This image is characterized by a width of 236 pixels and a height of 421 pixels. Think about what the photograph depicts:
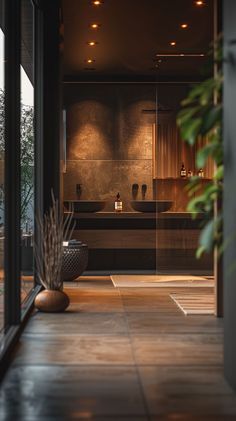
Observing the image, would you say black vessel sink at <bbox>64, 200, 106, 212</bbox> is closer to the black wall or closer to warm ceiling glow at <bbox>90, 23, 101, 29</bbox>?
warm ceiling glow at <bbox>90, 23, 101, 29</bbox>

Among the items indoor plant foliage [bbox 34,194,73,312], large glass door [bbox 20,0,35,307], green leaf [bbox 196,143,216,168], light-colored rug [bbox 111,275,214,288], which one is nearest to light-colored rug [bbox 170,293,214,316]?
light-colored rug [bbox 111,275,214,288]

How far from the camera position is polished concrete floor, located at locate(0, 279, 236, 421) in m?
3.01

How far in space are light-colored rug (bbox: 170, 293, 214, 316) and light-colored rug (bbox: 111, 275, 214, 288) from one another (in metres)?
0.82

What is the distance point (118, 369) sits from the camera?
3725mm

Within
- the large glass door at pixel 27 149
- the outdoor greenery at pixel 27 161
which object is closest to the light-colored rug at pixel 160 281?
the large glass door at pixel 27 149

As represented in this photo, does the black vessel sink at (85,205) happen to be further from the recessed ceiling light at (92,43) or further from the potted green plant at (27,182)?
the potted green plant at (27,182)

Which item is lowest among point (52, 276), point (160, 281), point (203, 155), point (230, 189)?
point (160, 281)

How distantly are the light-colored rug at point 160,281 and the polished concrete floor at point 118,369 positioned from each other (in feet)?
5.62

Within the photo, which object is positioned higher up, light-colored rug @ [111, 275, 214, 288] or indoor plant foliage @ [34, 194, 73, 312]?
indoor plant foliage @ [34, 194, 73, 312]

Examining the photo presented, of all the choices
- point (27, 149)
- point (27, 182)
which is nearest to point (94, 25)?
point (27, 149)

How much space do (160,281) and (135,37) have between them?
2709 millimetres

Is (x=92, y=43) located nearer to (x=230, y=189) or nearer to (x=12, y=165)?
(x=12, y=165)

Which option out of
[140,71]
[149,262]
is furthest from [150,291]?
[140,71]

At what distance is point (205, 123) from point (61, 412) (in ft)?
4.58
